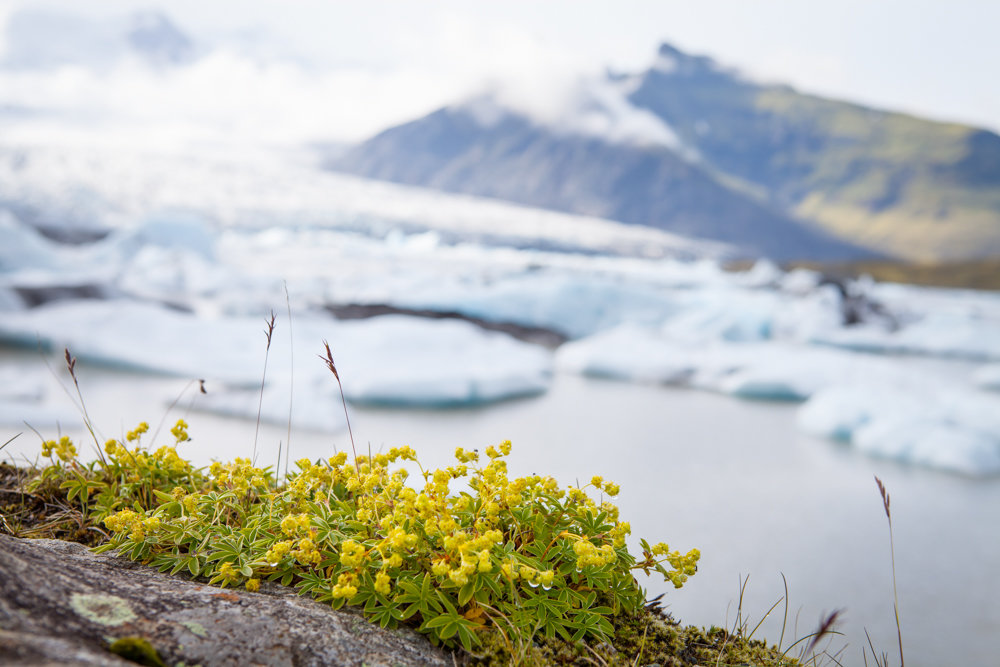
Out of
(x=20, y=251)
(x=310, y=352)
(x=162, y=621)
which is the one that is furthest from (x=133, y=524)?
(x=20, y=251)

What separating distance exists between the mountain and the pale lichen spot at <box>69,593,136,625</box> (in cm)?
12364

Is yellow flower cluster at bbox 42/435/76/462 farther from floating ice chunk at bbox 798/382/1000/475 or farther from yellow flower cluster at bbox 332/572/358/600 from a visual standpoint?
floating ice chunk at bbox 798/382/1000/475

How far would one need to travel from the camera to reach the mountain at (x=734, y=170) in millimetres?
129000

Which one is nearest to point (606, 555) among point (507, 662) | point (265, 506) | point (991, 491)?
point (507, 662)

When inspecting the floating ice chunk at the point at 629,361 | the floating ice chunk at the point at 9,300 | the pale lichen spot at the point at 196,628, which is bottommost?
the floating ice chunk at the point at 9,300

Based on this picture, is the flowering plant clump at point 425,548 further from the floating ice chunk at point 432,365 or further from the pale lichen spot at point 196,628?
the floating ice chunk at point 432,365

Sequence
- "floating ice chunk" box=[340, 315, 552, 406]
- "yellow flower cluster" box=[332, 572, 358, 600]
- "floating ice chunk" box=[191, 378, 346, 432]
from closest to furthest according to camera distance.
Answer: "yellow flower cluster" box=[332, 572, 358, 600] → "floating ice chunk" box=[191, 378, 346, 432] → "floating ice chunk" box=[340, 315, 552, 406]

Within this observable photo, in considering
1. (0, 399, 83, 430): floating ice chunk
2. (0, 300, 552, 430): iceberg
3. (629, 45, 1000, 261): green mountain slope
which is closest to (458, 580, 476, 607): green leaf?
(0, 399, 83, 430): floating ice chunk

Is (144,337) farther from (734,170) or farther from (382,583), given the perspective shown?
(734,170)

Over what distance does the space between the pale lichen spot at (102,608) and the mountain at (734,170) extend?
124m

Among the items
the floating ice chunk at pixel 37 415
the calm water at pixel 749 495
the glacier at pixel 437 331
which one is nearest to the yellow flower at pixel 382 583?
the glacier at pixel 437 331

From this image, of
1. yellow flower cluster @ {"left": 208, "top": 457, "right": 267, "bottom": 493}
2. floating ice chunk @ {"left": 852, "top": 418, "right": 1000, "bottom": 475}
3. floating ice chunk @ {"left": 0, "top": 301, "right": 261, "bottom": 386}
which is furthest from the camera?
floating ice chunk @ {"left": 0, "top": 301, "right": 261, "bottom": 386}

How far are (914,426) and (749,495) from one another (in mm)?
2395

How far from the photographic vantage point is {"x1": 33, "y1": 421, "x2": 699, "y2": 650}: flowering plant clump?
3.78 feet
